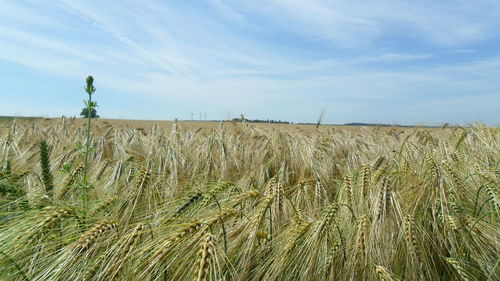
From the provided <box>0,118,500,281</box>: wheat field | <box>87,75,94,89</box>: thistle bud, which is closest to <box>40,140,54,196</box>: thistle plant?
<box>0,118,500,281</box>: wheat field

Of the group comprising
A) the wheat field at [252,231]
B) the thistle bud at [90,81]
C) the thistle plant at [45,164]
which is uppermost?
the thistle bud at [90,81]

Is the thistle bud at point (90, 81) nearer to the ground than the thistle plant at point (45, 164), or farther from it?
farther from it

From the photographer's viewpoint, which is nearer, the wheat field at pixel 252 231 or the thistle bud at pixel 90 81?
the wheat field at pixel 252 231

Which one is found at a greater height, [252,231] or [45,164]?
[45,164]

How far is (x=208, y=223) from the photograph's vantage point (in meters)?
1.40

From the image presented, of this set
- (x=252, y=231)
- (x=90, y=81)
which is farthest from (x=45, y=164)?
(x=252, y=231)

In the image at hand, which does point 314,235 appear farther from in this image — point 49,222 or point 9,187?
point 9,187

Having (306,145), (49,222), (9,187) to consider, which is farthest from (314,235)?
(306,145)

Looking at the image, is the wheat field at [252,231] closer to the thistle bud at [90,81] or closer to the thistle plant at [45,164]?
the thistle plant at [45,164]

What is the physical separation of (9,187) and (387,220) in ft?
6.36

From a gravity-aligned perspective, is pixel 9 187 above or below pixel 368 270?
above

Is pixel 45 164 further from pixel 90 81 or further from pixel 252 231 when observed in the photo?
pixel 252 231

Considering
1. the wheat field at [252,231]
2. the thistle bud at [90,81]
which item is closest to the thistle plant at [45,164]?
the wheat field at [252,231]

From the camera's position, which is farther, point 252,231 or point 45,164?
point 45,164
